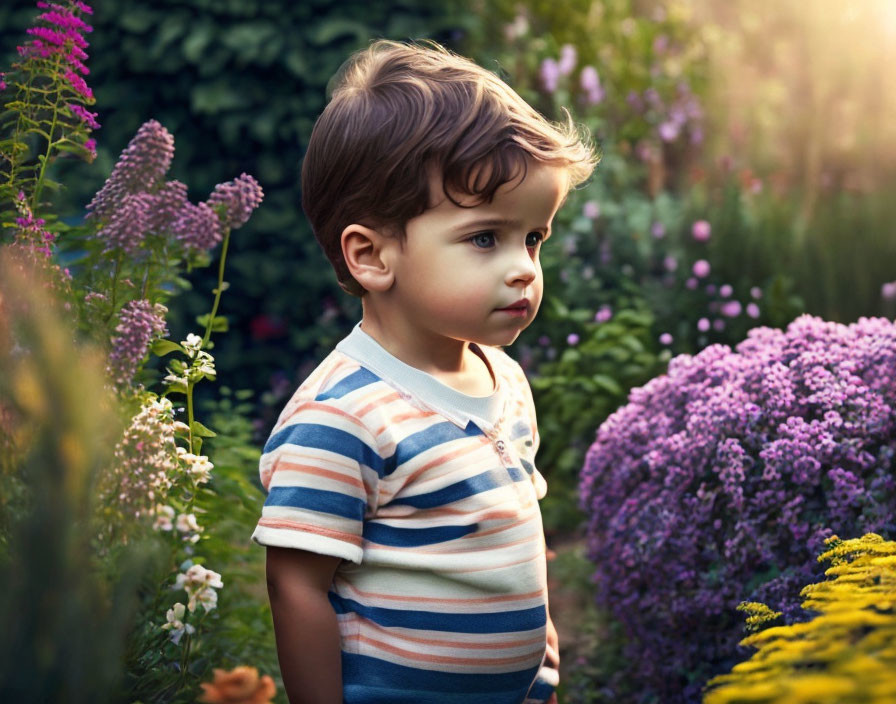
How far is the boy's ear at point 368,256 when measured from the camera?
1.88 metres

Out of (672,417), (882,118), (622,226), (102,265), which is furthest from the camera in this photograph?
(882,118)

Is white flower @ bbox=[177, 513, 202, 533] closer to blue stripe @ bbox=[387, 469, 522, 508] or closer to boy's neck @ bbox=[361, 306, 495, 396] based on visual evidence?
blue stripe @ bbox=[387, 469, 522, 508]

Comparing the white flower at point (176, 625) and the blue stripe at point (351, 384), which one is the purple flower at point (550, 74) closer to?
the blue stripe at point (351, 384)

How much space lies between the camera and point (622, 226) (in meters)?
4.68

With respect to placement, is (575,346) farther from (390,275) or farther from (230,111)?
(390,275)

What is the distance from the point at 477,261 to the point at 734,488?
107 cm

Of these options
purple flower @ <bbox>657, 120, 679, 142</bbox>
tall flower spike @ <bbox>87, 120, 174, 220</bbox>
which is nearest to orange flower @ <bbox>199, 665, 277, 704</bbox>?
tall flower spike @ <bbox>87, 120, 174, 220</bbox>

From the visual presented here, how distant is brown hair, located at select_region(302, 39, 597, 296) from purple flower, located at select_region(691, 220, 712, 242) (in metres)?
2.55

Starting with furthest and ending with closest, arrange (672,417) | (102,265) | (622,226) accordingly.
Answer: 1. (622,226)
2. (672,417)
3. (102,265)

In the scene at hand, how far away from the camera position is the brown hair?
5.89 feet

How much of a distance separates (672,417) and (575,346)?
1540mm

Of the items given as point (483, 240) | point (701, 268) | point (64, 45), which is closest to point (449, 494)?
point (483, 240)

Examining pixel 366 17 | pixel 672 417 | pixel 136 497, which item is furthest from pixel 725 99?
pixel 136 497

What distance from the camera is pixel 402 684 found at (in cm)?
183
